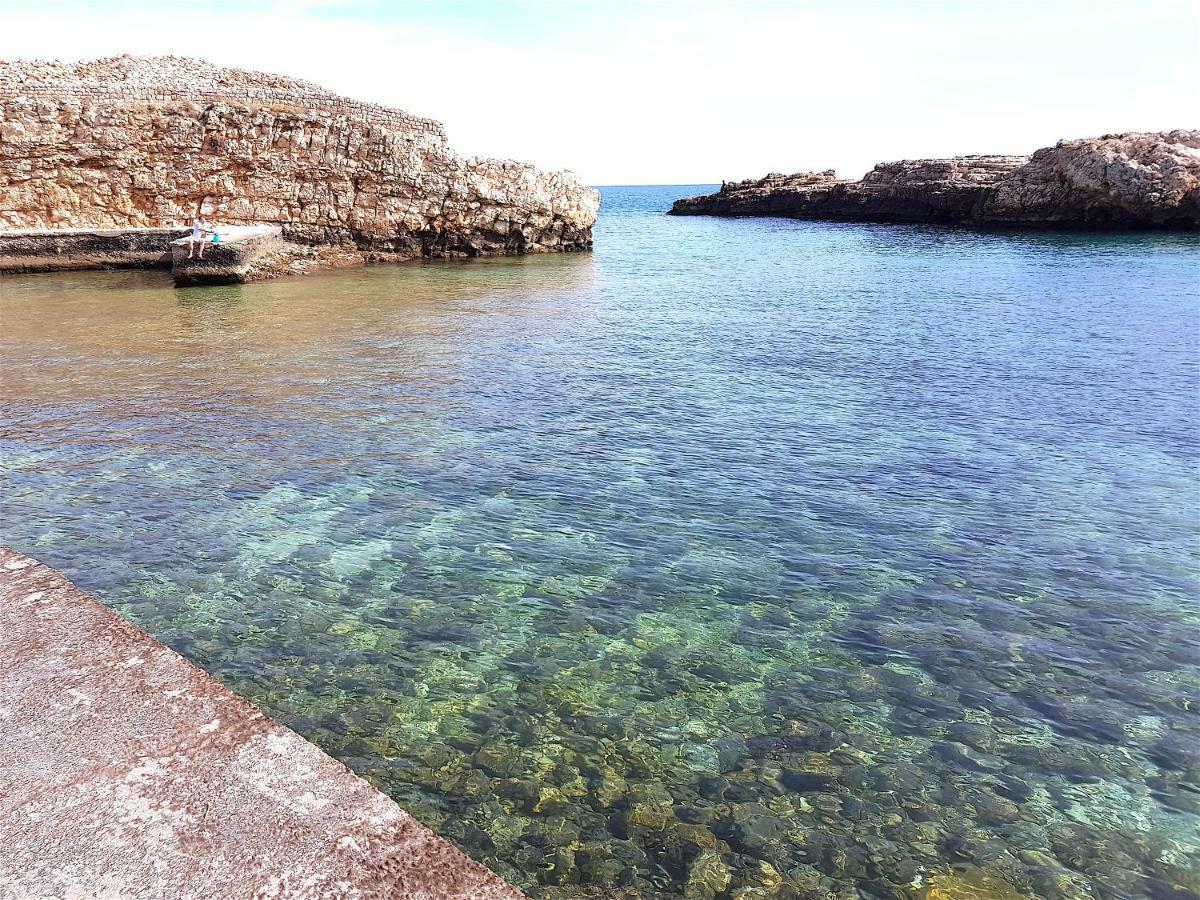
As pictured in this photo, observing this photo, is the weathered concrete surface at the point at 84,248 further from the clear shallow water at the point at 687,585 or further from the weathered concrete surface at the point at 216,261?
the clear shallow water at the point at 687,585

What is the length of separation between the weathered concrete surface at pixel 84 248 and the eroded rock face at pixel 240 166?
7.08ft

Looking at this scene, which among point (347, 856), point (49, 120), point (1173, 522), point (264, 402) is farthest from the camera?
point (49, 120)

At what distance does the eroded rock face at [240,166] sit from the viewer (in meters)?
24.9

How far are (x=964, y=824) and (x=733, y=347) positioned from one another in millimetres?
11228

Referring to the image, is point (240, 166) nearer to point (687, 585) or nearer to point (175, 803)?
point (687, 585)

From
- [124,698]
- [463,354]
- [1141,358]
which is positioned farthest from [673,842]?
[1141,358]

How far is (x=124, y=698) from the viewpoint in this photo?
8.82 ft

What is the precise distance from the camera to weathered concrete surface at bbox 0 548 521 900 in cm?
205

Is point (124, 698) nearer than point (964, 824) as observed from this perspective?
Yes

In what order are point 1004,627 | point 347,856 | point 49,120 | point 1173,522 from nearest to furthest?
point 347,856, point 1004,627, point 1173,522, point 49,120

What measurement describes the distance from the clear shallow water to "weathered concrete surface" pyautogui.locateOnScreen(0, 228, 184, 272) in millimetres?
11919

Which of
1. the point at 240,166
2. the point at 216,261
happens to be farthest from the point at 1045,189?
the point at 216,261

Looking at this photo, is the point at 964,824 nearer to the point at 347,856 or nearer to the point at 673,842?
the point at 673,842

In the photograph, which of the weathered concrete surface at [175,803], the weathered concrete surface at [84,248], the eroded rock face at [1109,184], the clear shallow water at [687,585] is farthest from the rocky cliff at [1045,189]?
the weathered concrete surface at [175,803]
